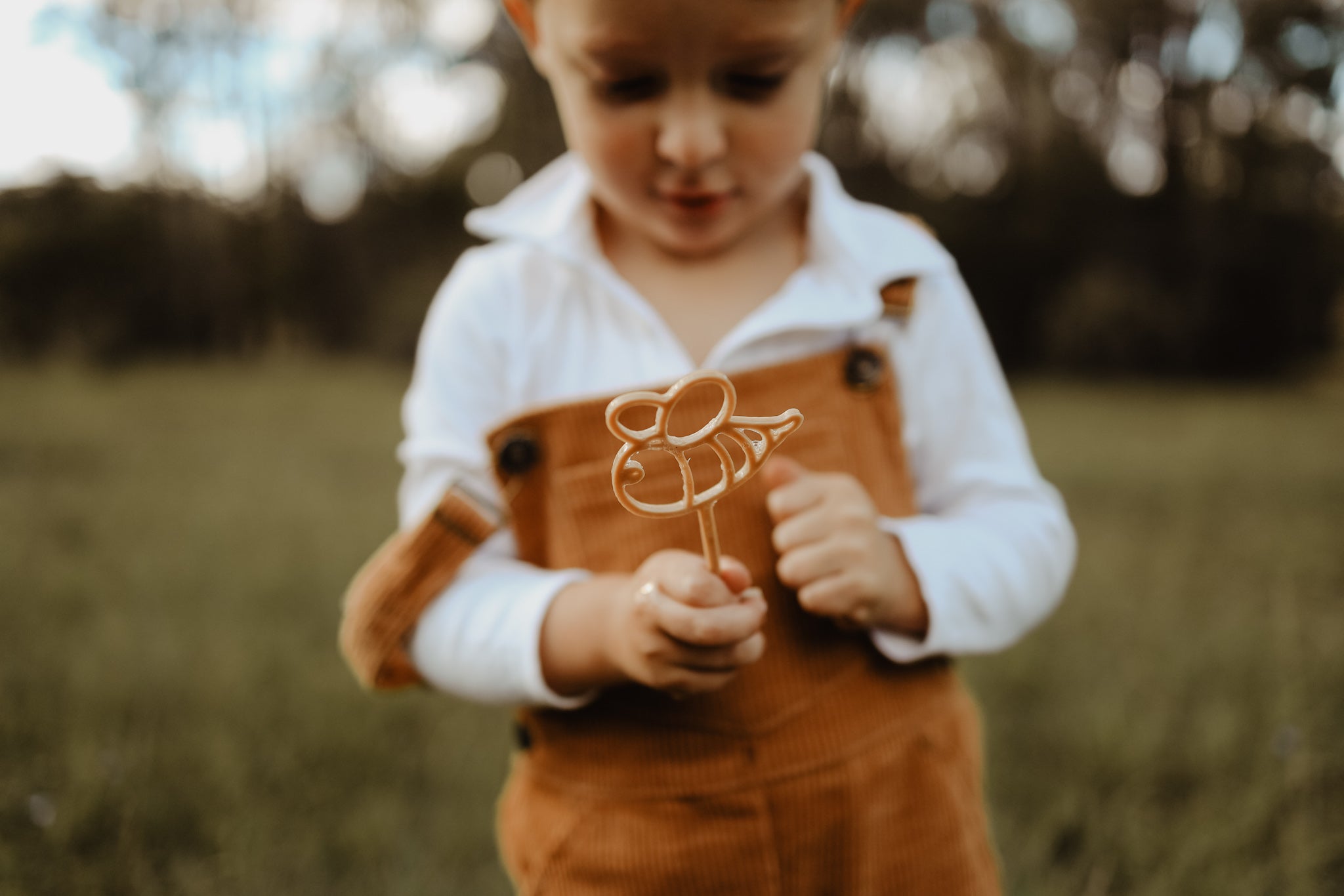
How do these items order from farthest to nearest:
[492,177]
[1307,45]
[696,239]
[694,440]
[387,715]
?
[492,177], [1307,45], [387,715], [696,239], [694,440]

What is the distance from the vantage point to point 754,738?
37.4 inches

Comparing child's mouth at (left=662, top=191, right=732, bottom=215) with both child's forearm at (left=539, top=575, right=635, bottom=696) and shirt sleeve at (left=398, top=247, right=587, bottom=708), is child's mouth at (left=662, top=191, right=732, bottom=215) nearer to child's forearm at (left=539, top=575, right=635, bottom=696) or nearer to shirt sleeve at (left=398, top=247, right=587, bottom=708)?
Answer: shirt sleeve at (left=398, top=247, right=587, bottom=708)

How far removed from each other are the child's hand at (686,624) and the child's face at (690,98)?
37 cm

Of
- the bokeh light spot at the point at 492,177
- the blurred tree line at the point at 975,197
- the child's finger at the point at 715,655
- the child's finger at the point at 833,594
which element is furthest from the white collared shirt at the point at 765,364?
the bokeh light spot at the point at 492,177

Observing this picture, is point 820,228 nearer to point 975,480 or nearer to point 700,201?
point 700,201

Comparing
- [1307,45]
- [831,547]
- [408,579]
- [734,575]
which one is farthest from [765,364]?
[1307,45]

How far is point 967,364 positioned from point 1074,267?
8.35 m

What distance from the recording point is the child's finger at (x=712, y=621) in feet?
2.43

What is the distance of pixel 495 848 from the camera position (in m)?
1.68

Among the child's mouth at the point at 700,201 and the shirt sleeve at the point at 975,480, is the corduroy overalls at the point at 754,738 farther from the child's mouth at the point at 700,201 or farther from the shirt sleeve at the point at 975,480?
the child's mouth at the point at 700,201

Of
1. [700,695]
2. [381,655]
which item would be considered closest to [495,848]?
[381,655]

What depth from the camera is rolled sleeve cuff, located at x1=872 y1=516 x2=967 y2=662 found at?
0.98 m

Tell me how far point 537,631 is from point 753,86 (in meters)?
0.57

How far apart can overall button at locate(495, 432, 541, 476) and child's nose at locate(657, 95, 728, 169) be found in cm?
32
